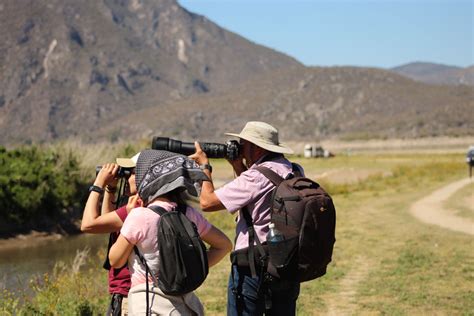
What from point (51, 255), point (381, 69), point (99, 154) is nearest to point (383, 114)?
point (381, 69)

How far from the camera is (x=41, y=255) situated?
18203 millimetres

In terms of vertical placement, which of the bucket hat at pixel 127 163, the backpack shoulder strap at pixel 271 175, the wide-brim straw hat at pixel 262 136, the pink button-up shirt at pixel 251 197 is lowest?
the pink button-up shirt at pixel 251 197

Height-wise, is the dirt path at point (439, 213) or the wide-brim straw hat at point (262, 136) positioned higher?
the wide-brim straw hat at point (262, 136)

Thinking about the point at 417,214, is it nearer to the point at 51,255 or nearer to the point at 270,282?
the point at 51,255

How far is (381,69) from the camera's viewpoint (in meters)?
160

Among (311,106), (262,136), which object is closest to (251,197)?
(262,136)

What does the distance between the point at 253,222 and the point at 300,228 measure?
1.17 ft

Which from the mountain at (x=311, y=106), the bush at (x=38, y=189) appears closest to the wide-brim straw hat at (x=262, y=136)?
the bush at (x=38, y=189)

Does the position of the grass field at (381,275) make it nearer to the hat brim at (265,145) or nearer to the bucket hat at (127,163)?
the bucket hat at (127,163)

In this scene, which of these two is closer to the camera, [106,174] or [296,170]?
[106,174]

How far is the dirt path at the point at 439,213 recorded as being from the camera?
1852cm

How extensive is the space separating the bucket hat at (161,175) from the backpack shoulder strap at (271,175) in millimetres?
674

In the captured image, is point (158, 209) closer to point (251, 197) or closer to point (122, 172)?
point (122, 172)

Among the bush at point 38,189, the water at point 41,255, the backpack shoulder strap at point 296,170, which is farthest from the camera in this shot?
the bush at point 38,189
